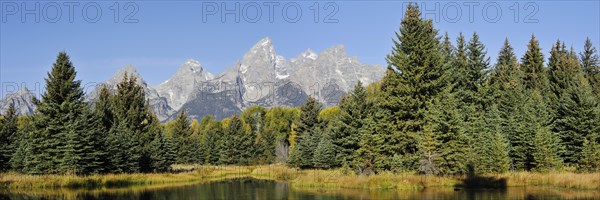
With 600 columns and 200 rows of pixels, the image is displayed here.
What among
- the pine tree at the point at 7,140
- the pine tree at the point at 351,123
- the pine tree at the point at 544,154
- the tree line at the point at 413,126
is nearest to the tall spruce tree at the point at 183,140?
the tree line at the point at 413,126

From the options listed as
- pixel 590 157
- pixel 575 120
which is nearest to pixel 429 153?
pixel 590 157

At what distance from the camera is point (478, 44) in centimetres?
6191

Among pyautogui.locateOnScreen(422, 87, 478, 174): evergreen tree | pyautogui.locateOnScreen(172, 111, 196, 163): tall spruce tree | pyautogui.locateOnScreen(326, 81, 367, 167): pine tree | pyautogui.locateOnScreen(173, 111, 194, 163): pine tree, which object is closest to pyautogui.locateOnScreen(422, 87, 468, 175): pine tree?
pyautogui.locateOnScreen(422, 87, 478, 174): evergreen tree

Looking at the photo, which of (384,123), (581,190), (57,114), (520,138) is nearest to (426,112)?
(384,123)

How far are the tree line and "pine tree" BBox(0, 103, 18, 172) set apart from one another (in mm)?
116

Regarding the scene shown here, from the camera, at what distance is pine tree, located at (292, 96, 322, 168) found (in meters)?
70.7

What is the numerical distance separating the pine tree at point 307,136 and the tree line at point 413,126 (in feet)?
20.4

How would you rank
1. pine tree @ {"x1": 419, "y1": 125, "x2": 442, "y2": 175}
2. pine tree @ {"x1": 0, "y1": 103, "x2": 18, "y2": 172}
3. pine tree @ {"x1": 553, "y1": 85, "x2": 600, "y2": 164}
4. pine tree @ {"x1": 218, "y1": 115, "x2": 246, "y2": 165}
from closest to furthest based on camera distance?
pine tree @ {"x1": 419, "y1": 125, "x2": 442, "y2": 175}
pine tree @ {"x1": 553, "y1": 85, "x2": 600, "y2": 164}
pine tree @ {"x1": 0, "y1": 103, "x2": 18, "y2": 172}
pine tree @ {"x1": 218, "y1": 115, "x2": 246, "y2": 165}

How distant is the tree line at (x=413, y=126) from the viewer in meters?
41.7

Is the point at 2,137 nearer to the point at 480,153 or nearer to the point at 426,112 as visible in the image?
the point at 426,112

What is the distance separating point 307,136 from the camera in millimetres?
74000

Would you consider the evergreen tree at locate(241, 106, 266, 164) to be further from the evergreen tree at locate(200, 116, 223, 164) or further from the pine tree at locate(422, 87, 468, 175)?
the pine tree at locate(422, 87, 468, 175)

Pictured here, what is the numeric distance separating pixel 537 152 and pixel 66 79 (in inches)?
1655

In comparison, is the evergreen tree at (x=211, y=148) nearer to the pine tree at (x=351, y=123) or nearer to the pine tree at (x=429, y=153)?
the pine tree at (x=351, y=123)
